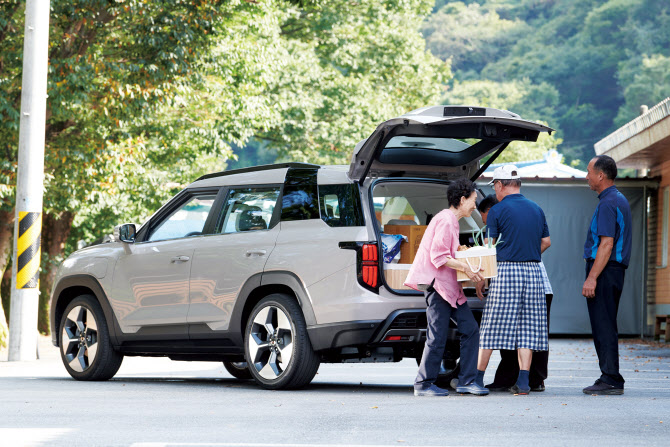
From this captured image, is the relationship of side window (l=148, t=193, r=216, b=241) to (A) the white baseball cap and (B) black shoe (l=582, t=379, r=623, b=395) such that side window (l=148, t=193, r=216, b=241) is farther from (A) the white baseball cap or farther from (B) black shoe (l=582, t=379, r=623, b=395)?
(B) black shoe (l=582, t=379, r=623, b=395)

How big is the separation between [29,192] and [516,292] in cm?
792

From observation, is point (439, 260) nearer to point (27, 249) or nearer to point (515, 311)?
point (515, 311)

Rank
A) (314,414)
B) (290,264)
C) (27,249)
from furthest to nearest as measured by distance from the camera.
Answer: (27,249)
(290,264)
(314,414)

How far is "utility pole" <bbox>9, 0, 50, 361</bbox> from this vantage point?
50.0 feet

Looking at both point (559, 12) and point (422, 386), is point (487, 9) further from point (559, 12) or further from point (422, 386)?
point (422, 386)

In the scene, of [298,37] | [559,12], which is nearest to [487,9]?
[559,12]

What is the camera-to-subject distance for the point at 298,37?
36.0m

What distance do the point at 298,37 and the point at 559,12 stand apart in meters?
60.3

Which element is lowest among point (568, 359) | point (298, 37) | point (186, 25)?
point (568, 359)

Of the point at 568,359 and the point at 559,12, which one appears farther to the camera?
the point at 559,12

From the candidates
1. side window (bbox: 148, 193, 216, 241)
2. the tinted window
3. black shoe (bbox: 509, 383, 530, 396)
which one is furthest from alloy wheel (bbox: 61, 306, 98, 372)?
black shoe (bbox: 509, 383, 530, 396)

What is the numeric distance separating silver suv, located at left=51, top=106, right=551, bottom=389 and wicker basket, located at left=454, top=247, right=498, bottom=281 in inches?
20.4

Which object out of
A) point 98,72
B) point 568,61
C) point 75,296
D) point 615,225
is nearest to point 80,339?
point 75,296

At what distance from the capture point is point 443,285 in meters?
9.23
